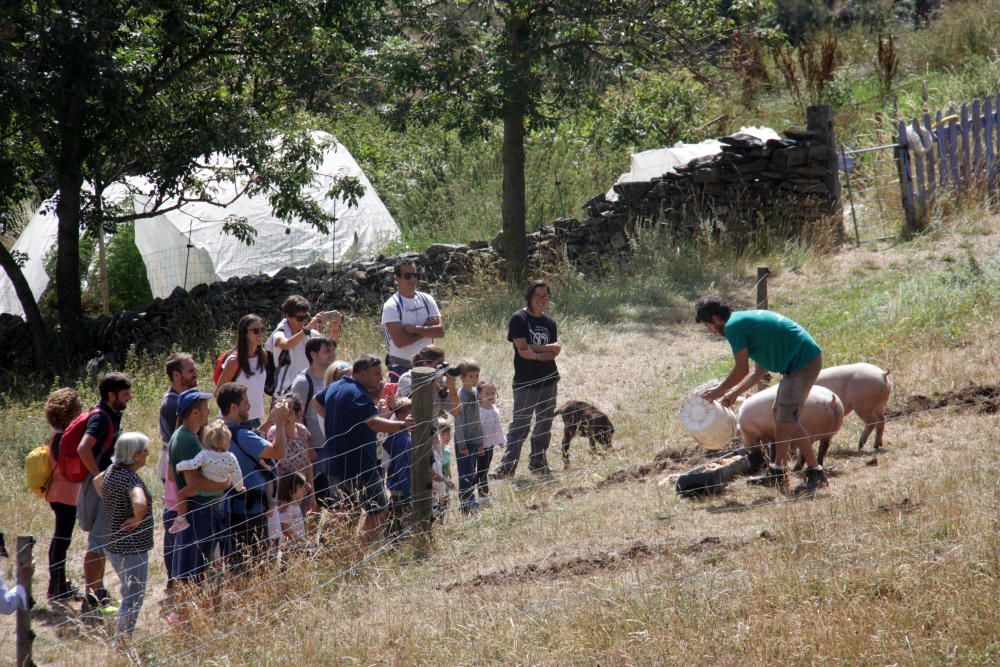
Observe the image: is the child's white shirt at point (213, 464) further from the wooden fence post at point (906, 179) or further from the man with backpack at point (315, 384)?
the wooden fence post at point (906, 179)

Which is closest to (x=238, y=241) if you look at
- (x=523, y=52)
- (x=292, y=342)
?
(x=523, y=52)

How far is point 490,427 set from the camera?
7.85 meters

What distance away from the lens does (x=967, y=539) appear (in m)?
5.07

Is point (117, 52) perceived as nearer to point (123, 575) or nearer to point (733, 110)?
point (123, 575)

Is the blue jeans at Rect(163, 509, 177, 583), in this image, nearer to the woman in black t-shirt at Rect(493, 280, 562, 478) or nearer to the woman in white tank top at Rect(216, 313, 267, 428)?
the woman in white tank top at Rect(216, 313, 267, 428)

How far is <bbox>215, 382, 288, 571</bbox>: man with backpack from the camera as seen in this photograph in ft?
20.2

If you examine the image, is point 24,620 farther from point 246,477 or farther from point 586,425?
point 586,425

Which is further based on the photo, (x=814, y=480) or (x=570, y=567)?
(x=814, y=480)

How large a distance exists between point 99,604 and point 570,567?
3.00m

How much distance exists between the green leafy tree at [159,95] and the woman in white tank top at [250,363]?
6.42 metres

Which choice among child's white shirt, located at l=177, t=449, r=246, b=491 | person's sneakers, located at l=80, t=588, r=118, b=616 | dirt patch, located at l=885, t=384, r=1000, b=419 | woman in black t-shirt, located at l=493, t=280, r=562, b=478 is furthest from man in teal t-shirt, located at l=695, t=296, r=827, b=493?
person's sneakers, located at l=80, t=588, r=118, b=616

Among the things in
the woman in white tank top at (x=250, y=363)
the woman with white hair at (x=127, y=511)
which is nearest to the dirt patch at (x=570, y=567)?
the woman with white hair at (x=127, y=511)

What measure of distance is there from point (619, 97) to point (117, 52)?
10.3m

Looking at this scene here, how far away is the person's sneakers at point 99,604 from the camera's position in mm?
6418
